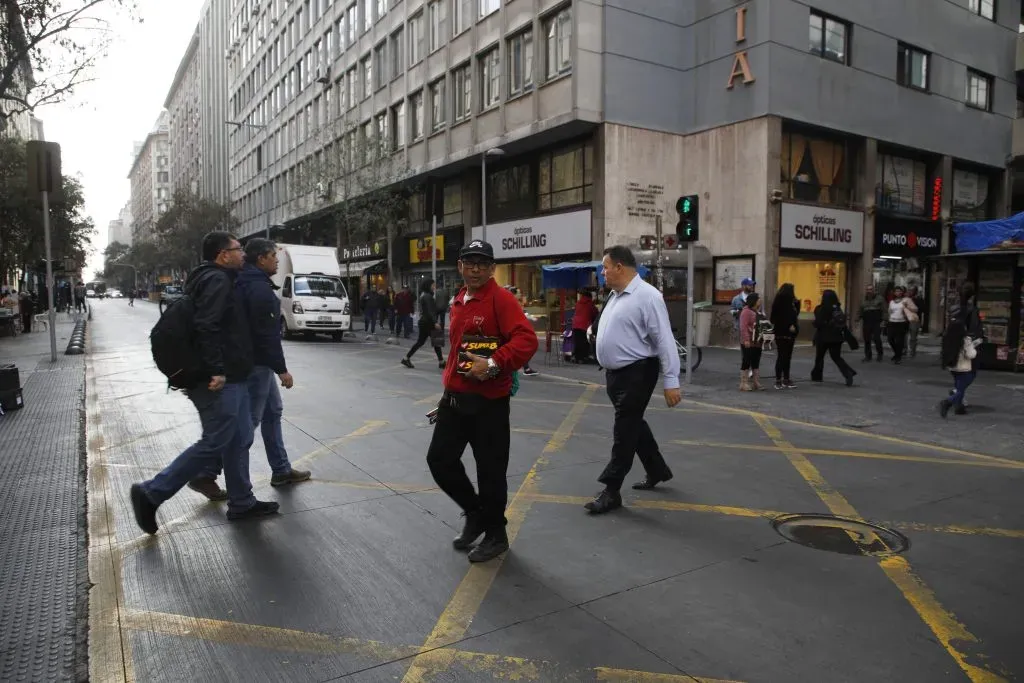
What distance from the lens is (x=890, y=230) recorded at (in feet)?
76.9

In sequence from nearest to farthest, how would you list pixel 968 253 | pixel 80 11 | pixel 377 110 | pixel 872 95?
1. pixel 968 253
2. pixel 80 11
3. pixel 872 95
4. pixel 377 110

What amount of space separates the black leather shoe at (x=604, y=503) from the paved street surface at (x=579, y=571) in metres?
0.09

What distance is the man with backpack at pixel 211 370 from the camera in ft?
13.8

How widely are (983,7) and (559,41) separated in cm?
1690

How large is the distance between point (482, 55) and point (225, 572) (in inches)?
993

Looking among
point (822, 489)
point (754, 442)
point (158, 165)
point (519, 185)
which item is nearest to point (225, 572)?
point (822, 489)

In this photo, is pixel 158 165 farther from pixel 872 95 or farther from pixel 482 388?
pixel 482 388

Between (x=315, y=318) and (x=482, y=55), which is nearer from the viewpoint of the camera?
(x=315, y=318)

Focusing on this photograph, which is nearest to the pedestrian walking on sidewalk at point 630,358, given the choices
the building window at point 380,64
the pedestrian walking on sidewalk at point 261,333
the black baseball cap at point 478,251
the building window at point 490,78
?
the black baseball cap at point 478,251

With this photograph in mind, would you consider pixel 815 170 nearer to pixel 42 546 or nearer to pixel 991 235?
pixel 991 235

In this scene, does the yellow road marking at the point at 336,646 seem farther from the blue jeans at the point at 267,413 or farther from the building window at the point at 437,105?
the building window at the point at 437,105

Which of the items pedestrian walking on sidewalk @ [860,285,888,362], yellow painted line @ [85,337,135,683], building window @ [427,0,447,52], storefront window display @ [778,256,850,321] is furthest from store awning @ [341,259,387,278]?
yellow painted line @ [85,337,135,683]

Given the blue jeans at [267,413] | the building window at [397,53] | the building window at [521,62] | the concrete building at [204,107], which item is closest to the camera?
the blue jeans at [267,413]

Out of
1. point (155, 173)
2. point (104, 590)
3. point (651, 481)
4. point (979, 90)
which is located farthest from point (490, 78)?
point (155, 173)
